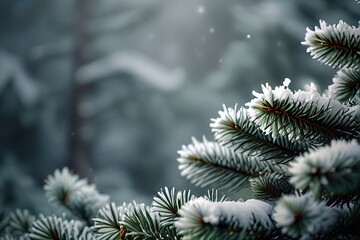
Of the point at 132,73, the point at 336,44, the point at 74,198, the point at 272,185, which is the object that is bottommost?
the point at 272,185

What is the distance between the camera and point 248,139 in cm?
102

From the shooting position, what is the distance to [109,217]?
3.40 feet

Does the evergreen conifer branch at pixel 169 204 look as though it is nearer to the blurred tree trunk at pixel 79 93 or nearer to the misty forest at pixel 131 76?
the misty forest at pixel 131 76

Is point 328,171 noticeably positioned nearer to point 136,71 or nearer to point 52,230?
point 52,230

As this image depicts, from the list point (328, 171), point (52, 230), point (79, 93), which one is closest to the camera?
point (328, 171)

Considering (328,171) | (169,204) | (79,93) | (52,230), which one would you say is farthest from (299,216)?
(79,93)

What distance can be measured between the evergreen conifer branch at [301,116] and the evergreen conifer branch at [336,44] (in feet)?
0.28

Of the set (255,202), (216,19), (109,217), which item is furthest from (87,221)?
(216,19)

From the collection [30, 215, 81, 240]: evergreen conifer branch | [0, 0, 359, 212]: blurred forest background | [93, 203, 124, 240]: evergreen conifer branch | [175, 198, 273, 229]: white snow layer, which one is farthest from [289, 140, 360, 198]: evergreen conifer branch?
[0, 0, 359, 212]: blurred forest background

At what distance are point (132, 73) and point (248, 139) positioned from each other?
36.3 feet

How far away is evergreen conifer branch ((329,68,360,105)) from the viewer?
986 mm

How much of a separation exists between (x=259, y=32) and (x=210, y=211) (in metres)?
10.5

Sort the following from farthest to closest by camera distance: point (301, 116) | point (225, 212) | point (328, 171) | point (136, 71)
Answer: point (136, 71), point (301, 116), point (225, 212), point (328, 171)

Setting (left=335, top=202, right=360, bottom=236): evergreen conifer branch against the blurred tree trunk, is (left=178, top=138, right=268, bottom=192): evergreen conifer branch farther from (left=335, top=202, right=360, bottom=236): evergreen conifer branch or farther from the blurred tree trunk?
the blurred tree trunk
